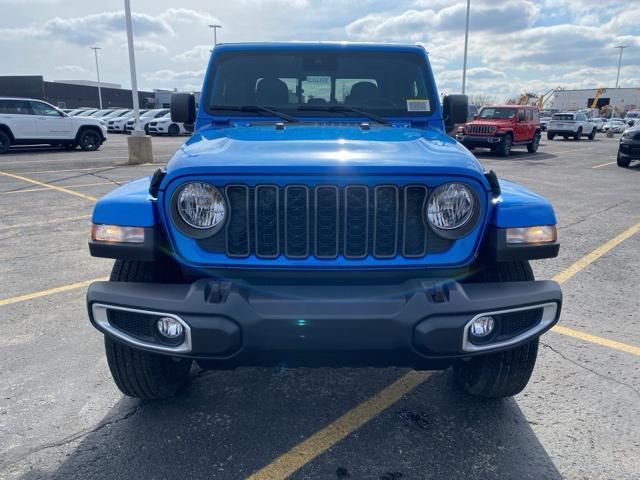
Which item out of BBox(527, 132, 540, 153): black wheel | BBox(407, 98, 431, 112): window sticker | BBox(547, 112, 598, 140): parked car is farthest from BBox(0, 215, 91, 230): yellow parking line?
BBox(547, 112, 598, 140): parked car

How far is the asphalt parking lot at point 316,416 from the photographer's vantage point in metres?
2.41

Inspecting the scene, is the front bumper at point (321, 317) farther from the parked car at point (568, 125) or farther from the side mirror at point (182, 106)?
the parked car at point (568, 125)

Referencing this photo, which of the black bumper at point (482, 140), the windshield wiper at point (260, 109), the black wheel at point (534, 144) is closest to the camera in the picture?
the windshield wiper at point (260, 109)

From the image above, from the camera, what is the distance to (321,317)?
206 centimetres

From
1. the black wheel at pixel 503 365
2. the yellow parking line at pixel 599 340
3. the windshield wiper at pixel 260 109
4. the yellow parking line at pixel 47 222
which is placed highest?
the windshield wiper at pixel 260 109

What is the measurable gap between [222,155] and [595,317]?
11.1ft

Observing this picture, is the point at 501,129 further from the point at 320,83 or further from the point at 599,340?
the point at 320,83

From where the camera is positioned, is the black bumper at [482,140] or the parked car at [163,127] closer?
the black bumper at [482,140]

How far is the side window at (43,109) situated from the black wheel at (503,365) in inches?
687

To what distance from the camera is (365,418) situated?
2.79 m

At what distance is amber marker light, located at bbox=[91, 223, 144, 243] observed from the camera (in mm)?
2332

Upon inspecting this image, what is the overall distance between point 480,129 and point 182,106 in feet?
55.9

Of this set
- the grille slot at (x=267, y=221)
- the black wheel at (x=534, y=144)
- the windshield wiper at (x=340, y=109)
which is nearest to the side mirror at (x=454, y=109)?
the windshield wiper at (x=340, y=109)

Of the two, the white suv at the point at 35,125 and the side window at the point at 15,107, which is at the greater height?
the side window at the point at 15,107
